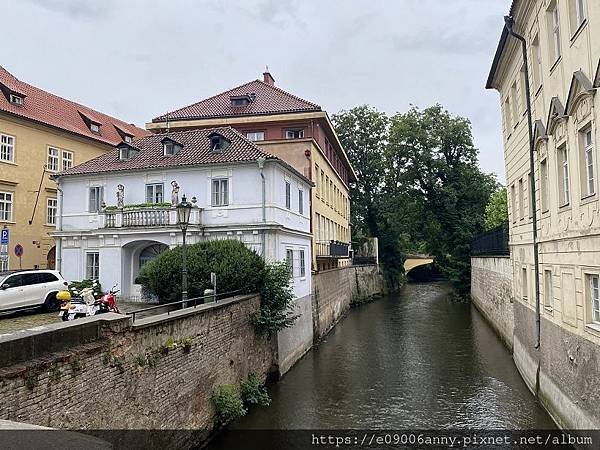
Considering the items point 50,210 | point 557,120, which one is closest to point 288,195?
point 557,120

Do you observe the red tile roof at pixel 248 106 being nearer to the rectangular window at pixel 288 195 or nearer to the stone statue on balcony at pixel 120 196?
the rectangular window at pixel 288 195

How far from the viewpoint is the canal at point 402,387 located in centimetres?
1294

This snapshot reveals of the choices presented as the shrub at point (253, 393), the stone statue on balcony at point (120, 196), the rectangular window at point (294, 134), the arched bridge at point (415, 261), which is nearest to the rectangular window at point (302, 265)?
the shrub at point (253, 393)

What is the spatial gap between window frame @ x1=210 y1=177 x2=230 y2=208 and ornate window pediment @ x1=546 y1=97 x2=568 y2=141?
1106cm

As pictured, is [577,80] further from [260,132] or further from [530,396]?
[260,132]

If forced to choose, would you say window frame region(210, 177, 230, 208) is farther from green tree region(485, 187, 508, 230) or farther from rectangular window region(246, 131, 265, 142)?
green tree region(485, 187, 508, 230)

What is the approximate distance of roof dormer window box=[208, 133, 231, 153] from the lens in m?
19.8

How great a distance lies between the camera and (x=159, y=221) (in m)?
18.9

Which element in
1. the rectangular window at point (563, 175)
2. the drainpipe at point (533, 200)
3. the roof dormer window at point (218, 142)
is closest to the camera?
the rectangular window at point (563, 175)

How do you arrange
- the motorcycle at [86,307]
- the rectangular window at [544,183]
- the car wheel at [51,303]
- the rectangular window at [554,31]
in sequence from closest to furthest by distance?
the rectangular window at [554,31]
the motorcycle at [86,307]
the rectangular window at [544,183]
the car wheel at [51,303]

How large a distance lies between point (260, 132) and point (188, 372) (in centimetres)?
1975

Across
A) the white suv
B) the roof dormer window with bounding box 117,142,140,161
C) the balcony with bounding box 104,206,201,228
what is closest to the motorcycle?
the white suv

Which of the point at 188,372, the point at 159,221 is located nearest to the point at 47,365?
the point at 188,372

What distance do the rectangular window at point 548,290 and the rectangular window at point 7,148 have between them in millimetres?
25614
